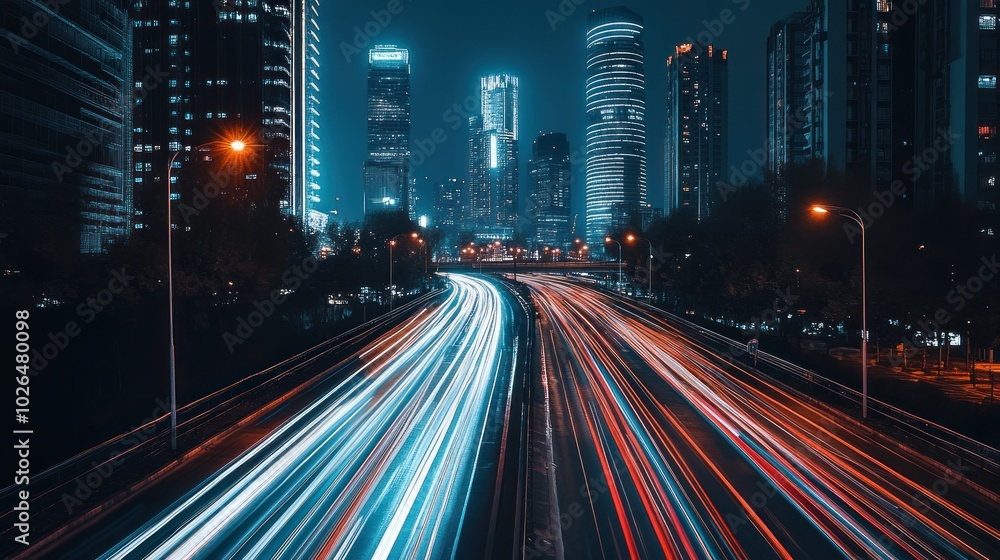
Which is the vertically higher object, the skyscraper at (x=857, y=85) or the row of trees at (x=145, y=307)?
the skyscraper at (x=857, y=85)

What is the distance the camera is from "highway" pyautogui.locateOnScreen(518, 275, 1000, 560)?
37.4 feet

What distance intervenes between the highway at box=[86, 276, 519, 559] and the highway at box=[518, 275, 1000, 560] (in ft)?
5.78

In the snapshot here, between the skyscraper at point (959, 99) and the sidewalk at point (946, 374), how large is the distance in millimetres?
24483

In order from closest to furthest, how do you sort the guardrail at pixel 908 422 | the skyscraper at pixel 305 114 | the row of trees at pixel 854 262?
the guardrail at pixel 908 422
the row of trees at pixel 854 262
the skyscraper at pixel 305 114

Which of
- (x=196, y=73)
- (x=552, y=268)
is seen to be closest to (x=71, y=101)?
(x=196, y=73)

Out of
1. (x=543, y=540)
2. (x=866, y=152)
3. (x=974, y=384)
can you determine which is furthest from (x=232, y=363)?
(x=866, y=152)

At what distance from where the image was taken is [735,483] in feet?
47.7

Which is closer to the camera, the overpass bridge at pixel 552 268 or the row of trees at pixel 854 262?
the row of trees at pixel 854 262

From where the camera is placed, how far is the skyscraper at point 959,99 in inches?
2261

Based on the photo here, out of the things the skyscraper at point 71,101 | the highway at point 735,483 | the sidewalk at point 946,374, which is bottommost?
the sidewalk at point 946,374

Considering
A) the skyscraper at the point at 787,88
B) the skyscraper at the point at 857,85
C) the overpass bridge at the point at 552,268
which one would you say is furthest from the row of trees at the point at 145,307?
the skyscraper at the point at 787,88

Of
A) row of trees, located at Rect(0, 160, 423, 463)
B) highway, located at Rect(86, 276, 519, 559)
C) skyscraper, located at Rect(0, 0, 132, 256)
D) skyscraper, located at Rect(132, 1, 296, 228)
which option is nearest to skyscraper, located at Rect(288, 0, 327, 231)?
skyscraper, located at Rect(132, 1, 296, 228)

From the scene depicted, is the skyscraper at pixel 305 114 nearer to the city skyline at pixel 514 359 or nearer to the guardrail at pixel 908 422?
the city skyline at pixel 514 359

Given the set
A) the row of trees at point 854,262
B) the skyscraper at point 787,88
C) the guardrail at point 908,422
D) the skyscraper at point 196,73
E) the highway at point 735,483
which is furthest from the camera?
the skyscraper at point 196,73
